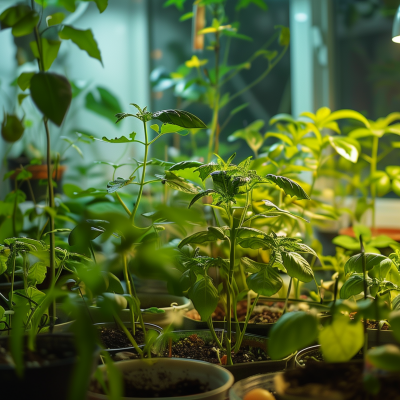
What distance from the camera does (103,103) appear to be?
7.06 ft

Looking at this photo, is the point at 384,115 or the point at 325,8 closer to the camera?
the point at 384,115

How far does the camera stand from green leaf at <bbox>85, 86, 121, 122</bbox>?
2137 mm

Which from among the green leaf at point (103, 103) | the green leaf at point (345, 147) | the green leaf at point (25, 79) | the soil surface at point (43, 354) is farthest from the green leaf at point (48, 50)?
the green leaf at point (103, 103)

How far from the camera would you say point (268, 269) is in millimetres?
667

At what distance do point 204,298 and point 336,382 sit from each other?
0.27 m

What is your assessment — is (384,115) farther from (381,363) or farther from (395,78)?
(381,363)

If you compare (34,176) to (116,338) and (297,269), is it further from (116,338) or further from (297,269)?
(297,269)

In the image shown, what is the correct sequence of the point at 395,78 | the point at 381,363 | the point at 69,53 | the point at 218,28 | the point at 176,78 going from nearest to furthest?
1. the point at 381,363
2. the point at 218,28
3. the point at 395,78
4. the point at 176,78
5. the point at 69,53

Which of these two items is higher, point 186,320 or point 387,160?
point 387,160

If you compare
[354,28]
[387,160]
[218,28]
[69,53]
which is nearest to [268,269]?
[218,28]

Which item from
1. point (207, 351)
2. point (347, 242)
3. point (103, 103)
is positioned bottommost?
point (207, 351)

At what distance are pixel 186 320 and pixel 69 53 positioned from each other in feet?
5.46

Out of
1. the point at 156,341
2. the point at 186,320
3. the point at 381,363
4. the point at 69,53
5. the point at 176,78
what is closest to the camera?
the point at 381,363

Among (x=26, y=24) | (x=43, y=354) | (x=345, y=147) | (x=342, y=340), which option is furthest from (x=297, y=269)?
(x=345, y=147)
